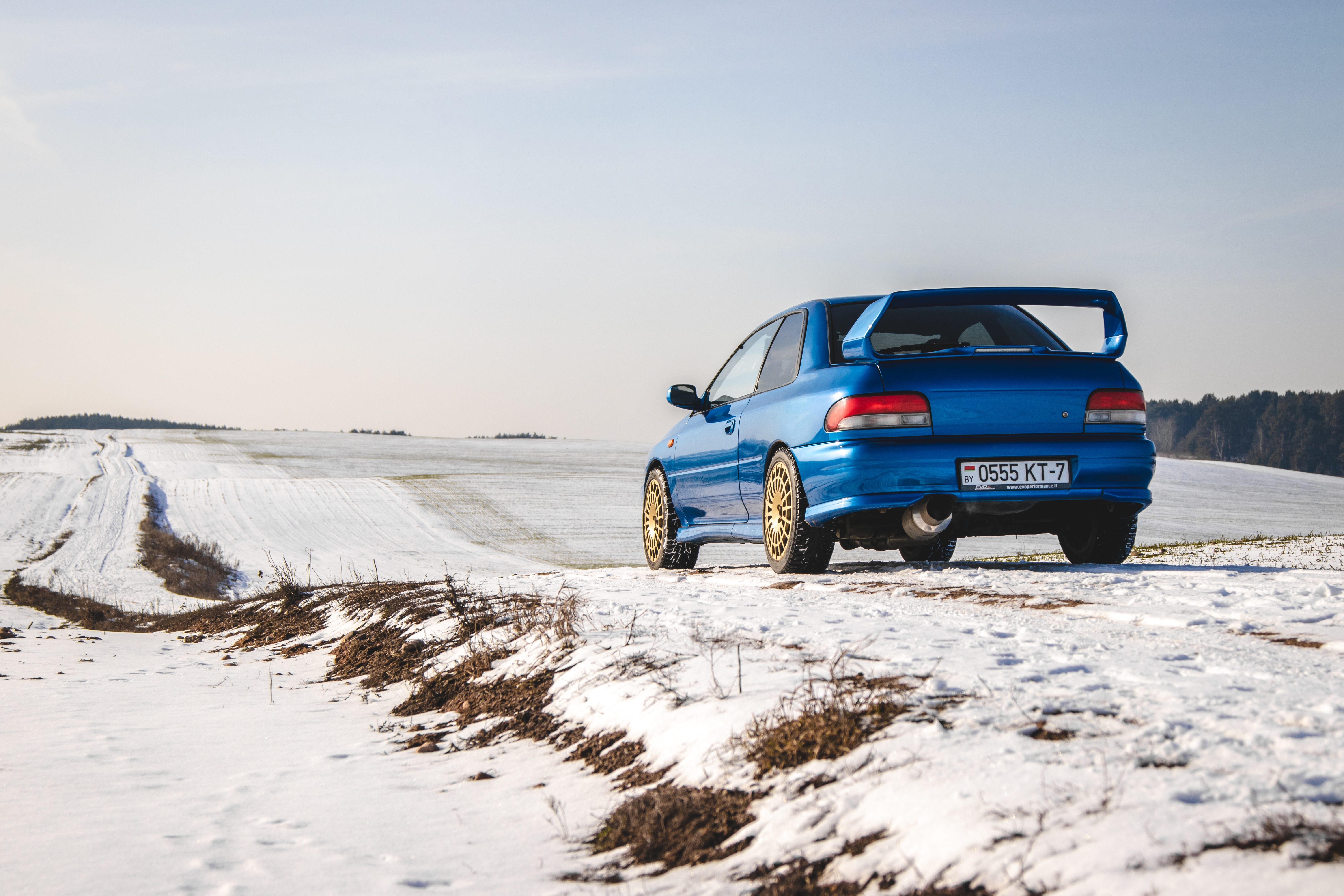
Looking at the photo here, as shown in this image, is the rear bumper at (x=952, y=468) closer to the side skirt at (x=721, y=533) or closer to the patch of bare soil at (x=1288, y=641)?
the side skirt at (x=721, y=533)

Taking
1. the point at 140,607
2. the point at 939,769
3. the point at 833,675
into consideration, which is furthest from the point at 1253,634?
A: the point at 140,607

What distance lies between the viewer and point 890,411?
19.1ft

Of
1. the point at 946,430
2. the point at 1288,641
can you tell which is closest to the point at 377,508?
the point at 946,430

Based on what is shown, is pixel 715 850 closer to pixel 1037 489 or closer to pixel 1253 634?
pixel 1253 634

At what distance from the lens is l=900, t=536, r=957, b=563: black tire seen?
A: 830 cm

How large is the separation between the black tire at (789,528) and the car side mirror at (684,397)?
4.84ft

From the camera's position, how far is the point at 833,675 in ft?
11.3

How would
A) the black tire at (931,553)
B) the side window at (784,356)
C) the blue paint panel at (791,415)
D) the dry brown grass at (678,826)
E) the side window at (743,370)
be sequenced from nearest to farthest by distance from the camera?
the dry brown grass at (678,826) → the blue paint panel at (791,415) → the side window at (784,356) → the side window at (743,370) → the black tire at (931,553)

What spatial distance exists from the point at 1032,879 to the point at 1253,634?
2590 mm

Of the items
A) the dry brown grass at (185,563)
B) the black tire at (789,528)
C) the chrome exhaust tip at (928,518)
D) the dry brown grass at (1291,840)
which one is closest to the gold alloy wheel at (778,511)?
the black tire at (789,528)

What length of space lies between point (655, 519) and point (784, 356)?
8.50ft

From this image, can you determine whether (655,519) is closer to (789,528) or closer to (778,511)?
(778,511)

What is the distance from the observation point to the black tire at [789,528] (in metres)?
6.48

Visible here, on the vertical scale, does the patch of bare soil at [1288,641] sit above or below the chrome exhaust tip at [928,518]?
below
